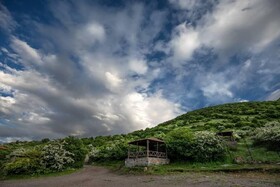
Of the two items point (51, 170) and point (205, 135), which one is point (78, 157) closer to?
point (51, 170)

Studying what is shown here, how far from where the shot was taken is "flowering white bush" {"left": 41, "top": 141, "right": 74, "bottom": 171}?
32750 mm

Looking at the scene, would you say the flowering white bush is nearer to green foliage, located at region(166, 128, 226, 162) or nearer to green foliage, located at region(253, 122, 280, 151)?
green foliage, located at region(166, 128, 226, 162)

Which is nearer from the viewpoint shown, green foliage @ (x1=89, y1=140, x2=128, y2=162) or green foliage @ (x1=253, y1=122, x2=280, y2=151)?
green foliage @ (x1=253, y1=122, x2=280, y2=151)

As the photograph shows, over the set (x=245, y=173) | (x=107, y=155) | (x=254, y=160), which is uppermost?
(x=107, y=155)

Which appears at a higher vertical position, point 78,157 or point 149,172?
point 78,157

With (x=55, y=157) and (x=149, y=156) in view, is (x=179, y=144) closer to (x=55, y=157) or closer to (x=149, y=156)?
(x=149, y=156)

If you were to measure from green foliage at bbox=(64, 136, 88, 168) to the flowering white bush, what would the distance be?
96cm

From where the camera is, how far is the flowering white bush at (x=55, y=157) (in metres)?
32.8

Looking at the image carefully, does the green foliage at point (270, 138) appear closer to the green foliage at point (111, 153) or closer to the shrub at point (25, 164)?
the green foliage at point (111, 153)

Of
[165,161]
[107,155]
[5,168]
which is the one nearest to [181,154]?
[165,161]

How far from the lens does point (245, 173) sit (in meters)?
23.7

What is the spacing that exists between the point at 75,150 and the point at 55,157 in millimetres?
3639

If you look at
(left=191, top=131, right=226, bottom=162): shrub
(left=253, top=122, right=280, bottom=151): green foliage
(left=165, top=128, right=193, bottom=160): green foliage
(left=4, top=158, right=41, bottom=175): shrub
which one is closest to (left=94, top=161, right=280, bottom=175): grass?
(left=191, top=131, right=226, bottom=162): shrub

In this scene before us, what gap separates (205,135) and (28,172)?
2310 centimetres
